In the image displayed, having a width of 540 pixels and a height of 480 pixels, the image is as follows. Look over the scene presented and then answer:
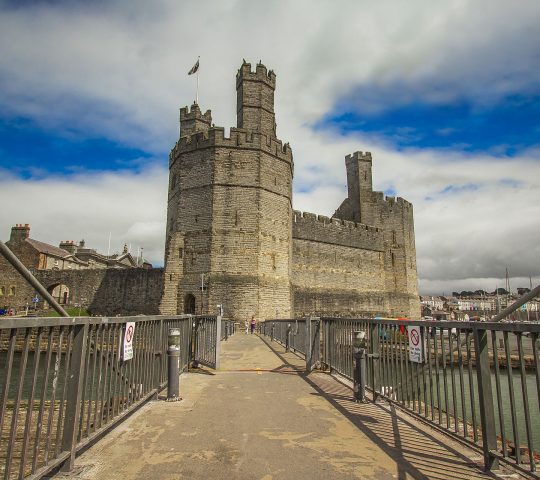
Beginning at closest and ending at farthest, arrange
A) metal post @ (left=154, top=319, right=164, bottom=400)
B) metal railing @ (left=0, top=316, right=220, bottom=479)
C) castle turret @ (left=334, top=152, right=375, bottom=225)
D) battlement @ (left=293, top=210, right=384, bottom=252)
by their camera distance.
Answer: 1. metal railing @ (left=0, top=316, right=220, bottom=479)
2. metal post @ (left=154, top=319, right=164, bottom=400)
3. battlement @ (left=293, top=210, right=384, bottom=252)
4. castle turret @ (left=334, top=152, right=375, bottom=225)

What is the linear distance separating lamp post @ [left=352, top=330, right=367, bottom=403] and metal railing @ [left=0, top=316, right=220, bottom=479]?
2724 millimetres

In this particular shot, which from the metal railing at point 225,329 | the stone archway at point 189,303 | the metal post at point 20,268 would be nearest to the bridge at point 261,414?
the metal post at point 20,268

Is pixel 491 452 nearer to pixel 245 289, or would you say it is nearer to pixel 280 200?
pixel 245 289

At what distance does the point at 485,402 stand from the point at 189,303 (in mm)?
21966

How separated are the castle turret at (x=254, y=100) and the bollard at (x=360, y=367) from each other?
2211cm

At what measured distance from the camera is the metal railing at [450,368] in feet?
9.09

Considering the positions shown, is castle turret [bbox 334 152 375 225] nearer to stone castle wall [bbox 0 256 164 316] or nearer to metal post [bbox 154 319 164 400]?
stone castle wall [bbox 0 256 164 316]

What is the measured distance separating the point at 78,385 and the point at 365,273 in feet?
117

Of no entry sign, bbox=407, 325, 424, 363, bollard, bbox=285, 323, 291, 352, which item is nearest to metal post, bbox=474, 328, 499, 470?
no entry sign, bbox=407, 325, 424, 363

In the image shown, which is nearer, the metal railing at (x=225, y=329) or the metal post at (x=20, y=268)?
the metal post at (x=20, y=268)

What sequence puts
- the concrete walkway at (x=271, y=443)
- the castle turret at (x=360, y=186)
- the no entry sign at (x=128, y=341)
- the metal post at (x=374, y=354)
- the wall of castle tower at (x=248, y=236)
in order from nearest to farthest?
1. the concrete walkway at (x=271, y=443)
2. the no entry sign at (x=128, y=341)
3. the metal post at (x=374, y=354)
4. the wall of castle tower at (x=248, y=236)
5. the castle turret at (x=360, y=186)

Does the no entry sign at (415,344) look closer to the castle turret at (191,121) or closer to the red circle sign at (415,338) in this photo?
the red circle sign at (415,338)

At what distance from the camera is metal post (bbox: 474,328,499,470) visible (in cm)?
300

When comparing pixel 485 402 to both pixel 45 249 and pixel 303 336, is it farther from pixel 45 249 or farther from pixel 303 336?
pixel 45 249
